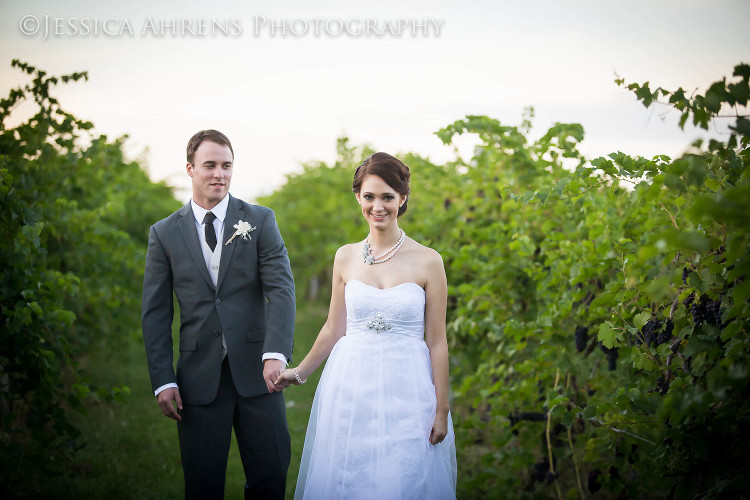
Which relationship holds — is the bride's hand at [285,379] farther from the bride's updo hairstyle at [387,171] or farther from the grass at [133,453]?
the grass at [133,453]

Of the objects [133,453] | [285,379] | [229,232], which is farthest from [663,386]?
[133,453]

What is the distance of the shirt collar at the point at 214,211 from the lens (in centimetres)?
382

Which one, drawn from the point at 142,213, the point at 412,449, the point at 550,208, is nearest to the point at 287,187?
the point at 142,213

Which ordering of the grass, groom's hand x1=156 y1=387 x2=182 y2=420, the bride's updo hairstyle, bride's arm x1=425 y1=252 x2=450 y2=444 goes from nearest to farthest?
bride's arm x1=425 y1=252 x2=450 y2=444, the bride's updo hairstyle, groom's hand x1=156 y1=387 x2=182 y2=420, the grass

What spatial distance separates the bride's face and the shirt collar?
86cm

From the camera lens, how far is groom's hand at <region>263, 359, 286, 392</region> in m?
3.60

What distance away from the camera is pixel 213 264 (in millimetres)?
3779

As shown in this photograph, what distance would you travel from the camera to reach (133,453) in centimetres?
645

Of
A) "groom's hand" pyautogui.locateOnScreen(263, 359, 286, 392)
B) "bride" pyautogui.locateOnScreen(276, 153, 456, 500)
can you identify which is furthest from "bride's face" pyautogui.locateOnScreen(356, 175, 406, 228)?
"groom's hand" pyautogui.locateOnScreen(263, 359, 286, 392)

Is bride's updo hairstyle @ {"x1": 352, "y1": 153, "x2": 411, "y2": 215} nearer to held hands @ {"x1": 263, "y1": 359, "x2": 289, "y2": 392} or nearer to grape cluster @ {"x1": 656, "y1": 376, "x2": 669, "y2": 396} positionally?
held hands @ {"x1": 263, "y1": 359, "x2": 289, "y2": 392}

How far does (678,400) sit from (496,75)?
482cm

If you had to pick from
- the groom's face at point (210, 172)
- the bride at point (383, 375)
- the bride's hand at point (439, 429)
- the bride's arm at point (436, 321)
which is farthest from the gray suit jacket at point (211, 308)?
the bride's hand at point (439, 429)

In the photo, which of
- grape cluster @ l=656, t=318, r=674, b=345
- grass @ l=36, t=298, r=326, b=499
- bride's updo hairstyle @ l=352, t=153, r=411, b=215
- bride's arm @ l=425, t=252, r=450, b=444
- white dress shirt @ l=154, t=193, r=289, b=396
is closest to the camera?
grape cluster @ l=656, t=318, r=674, b=345

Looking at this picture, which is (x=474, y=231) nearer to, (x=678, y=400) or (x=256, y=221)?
(x=256, y=221)
